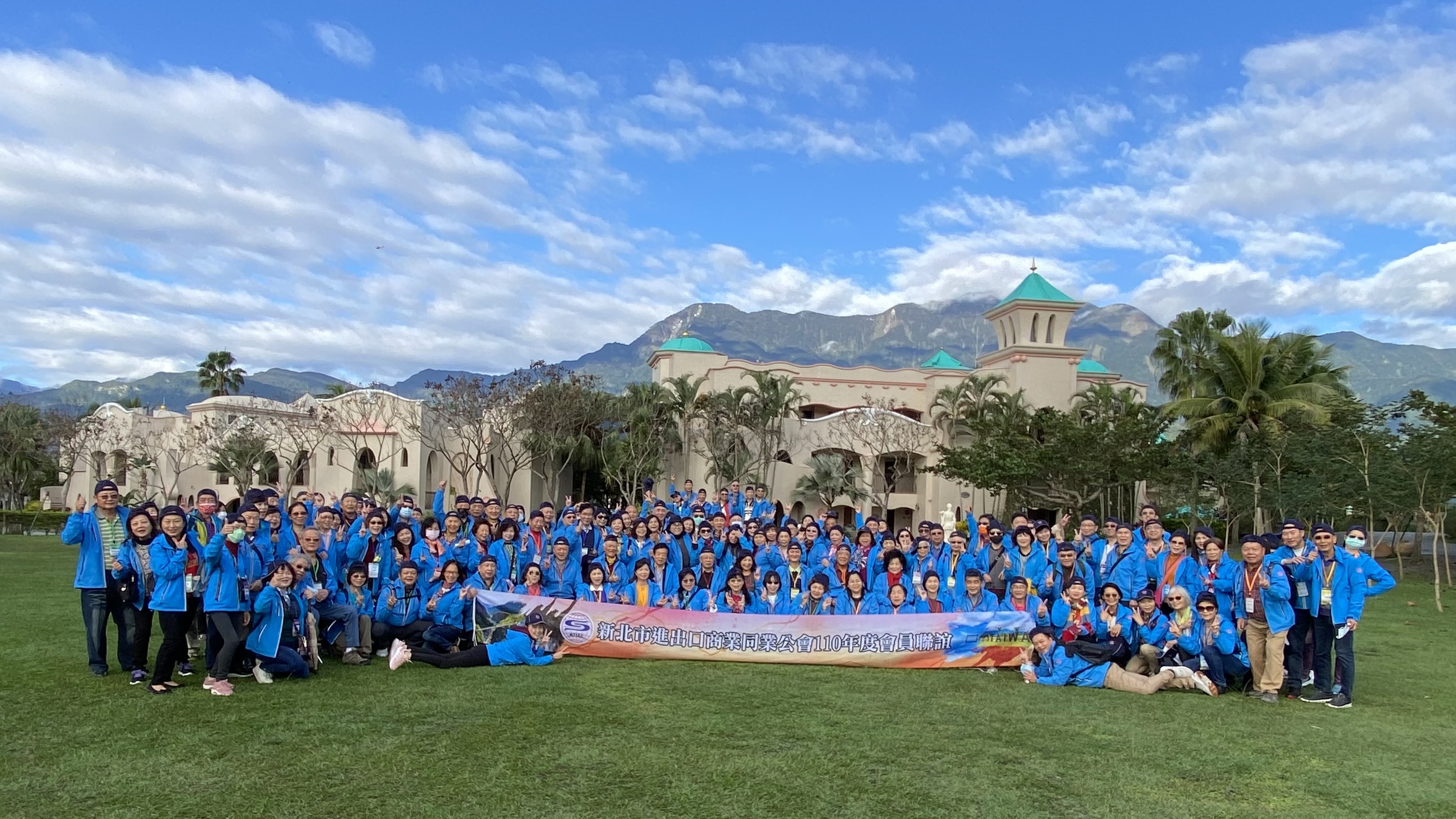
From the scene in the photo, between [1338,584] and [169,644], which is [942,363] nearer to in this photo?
[1338,584]

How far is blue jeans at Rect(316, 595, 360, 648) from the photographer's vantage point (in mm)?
8250

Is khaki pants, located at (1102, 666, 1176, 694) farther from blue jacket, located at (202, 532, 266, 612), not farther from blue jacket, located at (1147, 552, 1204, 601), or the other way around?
blue jacket, located at (202, 532, 266, 612)

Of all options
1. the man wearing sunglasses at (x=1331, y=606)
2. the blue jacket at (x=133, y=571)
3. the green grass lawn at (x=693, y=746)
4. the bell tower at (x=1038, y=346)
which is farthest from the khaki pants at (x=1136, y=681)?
the bell tower at (x=1038, y=346)

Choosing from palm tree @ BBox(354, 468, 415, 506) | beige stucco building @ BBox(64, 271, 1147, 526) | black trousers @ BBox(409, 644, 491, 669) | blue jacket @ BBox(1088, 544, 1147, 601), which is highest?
beige stucco building @ BBox(64, 271, 1147, 526)

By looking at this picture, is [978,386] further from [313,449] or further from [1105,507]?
[313,449]

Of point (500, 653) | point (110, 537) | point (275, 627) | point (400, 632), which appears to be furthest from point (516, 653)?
point (110, 537)

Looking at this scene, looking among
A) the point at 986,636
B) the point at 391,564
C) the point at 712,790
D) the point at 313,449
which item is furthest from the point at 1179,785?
the point at 313,449

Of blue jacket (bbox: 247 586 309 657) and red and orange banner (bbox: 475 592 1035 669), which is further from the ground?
blue jacket (bbox: 247 586 309 657)

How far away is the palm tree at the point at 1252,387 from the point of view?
81.5ft

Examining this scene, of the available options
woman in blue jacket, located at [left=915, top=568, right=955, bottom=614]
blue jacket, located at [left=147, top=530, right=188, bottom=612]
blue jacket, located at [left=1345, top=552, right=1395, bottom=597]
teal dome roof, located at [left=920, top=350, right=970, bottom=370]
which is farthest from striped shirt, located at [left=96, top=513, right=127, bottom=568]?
teal dome roof, located at [left=920, top=350, right=970, bottom=370]

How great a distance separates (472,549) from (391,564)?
31.7 inches

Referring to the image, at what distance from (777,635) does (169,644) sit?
4915 mm

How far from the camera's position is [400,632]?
338 inches

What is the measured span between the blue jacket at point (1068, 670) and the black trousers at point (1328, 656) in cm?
167
